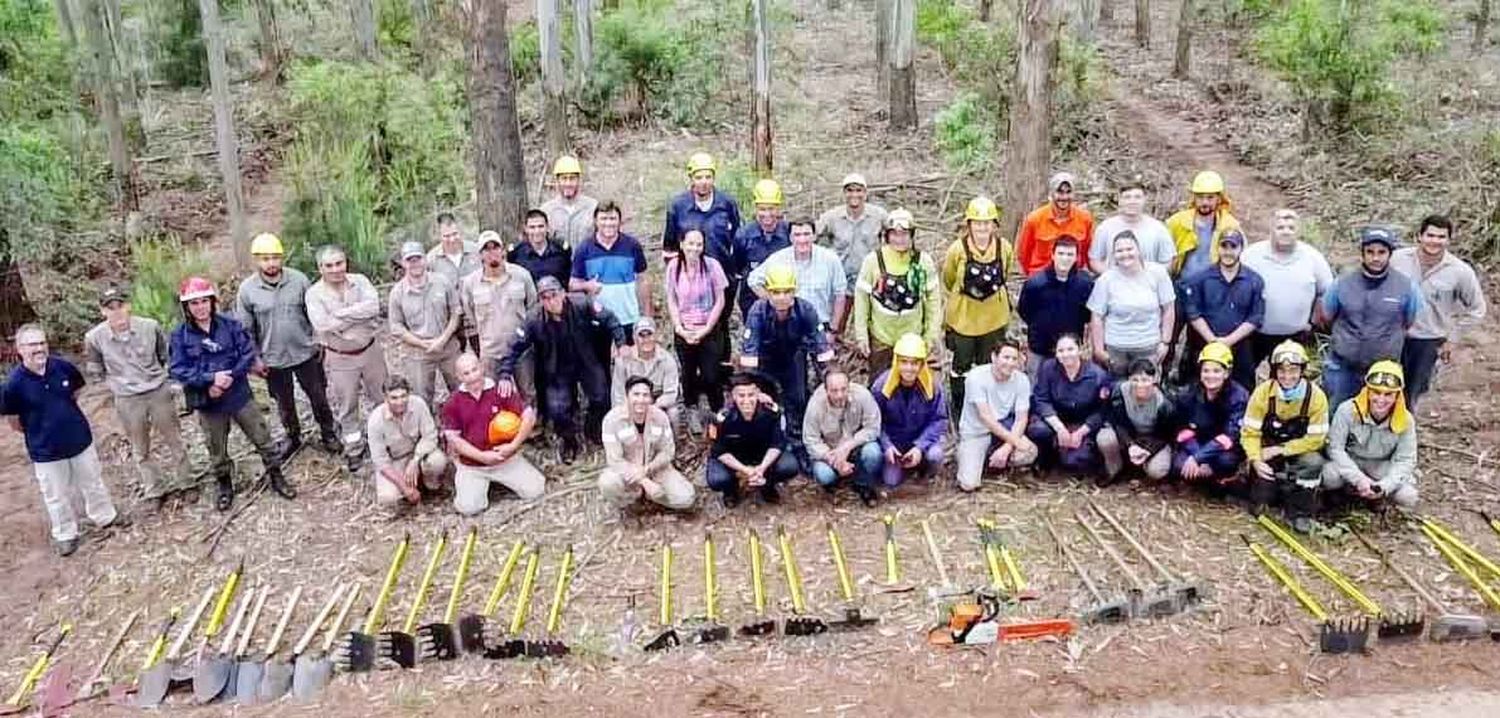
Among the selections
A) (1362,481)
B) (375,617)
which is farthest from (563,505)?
(1362,481)

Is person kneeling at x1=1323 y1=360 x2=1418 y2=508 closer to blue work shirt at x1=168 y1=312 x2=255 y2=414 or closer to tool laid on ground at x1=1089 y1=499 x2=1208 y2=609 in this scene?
tool laid on ground at x1=1089 y1=499 x2=1208 y2=609

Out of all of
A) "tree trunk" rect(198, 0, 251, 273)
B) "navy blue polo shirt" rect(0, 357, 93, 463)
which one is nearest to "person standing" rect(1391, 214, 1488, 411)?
"navy blue polo shirt" rect(0, 357, 93, 463)

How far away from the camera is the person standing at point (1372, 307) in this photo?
23.2ft

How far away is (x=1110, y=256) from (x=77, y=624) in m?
7.00

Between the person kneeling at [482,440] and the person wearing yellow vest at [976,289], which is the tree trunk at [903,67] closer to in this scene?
the person wearing yellow vest at [976,289]

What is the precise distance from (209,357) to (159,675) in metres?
2.25

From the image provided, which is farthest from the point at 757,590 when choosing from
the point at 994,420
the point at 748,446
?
the point at 994,420

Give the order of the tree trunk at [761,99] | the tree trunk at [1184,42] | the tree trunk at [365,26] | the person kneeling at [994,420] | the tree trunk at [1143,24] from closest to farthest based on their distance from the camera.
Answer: the person kneeling at [994,420], the tree trunk at [761,99], the tree trunk at [1184,42], the tree trunk at [365,26], the tree trunk at [1143,24]

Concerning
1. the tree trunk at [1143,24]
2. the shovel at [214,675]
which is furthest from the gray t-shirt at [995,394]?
the tree trunk at [1143,24]

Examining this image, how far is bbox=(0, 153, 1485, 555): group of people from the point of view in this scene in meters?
7.22

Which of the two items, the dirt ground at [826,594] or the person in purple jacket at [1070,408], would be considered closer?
the dirt ground at [826,594]

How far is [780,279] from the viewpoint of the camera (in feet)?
24.2

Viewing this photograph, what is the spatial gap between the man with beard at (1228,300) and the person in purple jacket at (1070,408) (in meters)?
0.75

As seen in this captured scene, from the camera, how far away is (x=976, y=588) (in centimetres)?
659
